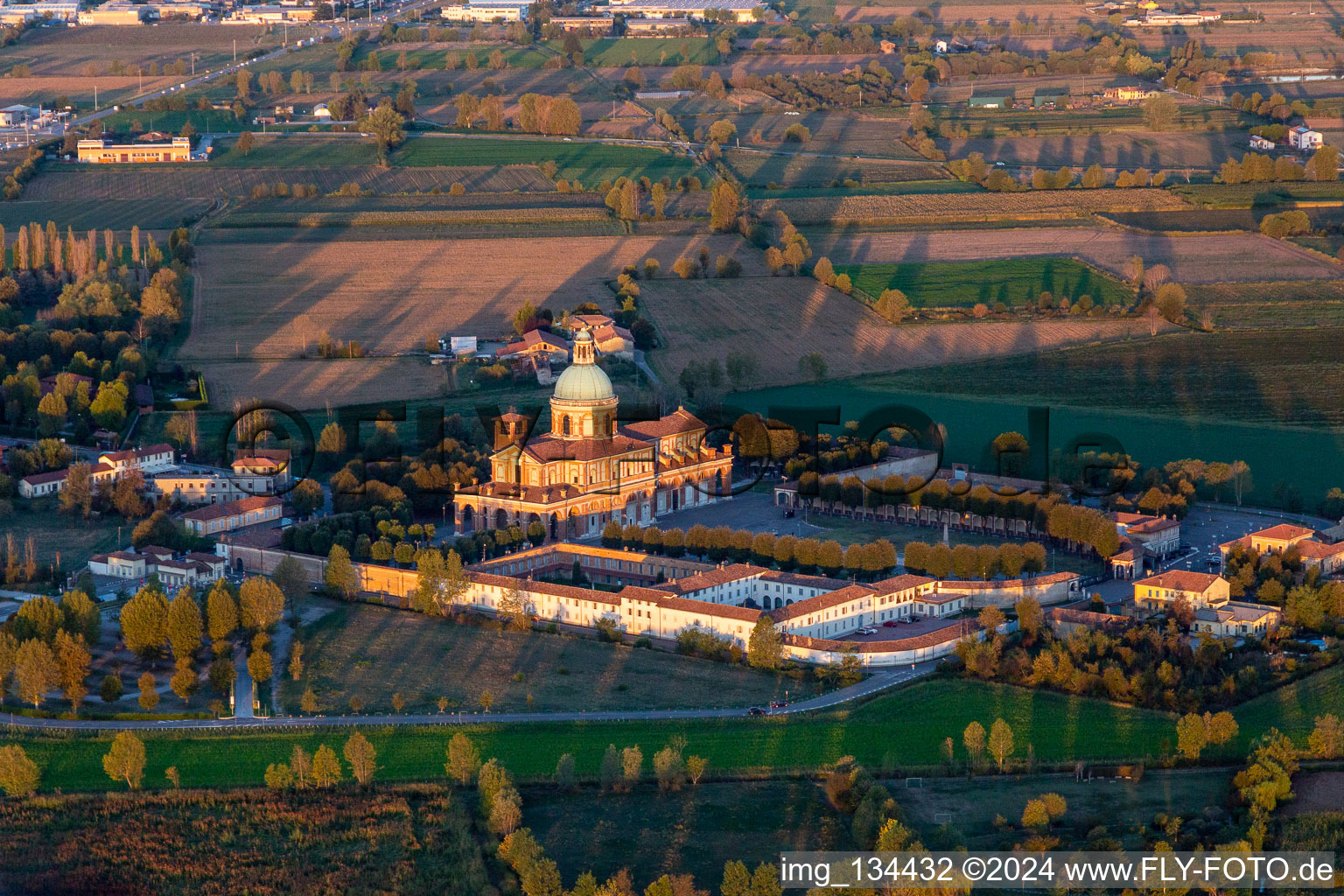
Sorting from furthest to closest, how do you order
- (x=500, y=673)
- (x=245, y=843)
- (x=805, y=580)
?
(x=805, y=580)
(x=500, y=673)
(x=245, y=843)

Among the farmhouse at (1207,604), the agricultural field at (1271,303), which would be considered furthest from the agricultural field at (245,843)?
the agricultural field at (1271,303)

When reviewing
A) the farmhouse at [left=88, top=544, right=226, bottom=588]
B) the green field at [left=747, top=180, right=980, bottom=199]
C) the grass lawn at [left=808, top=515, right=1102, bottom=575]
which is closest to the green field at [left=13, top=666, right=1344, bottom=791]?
the farmhouse at [left=88, top=544, right=226, bottom=588]

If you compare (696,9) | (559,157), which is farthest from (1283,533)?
(696,9)

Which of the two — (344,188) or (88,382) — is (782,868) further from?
(344,188)

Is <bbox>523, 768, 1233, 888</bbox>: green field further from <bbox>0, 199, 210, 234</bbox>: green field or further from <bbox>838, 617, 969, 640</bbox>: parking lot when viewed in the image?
<bbox>0, 199, 210, 234</bbox>: green field

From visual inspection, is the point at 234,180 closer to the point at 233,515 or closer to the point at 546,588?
the point at 233,515

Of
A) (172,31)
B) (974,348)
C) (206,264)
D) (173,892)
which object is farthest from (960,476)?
(172,31)
